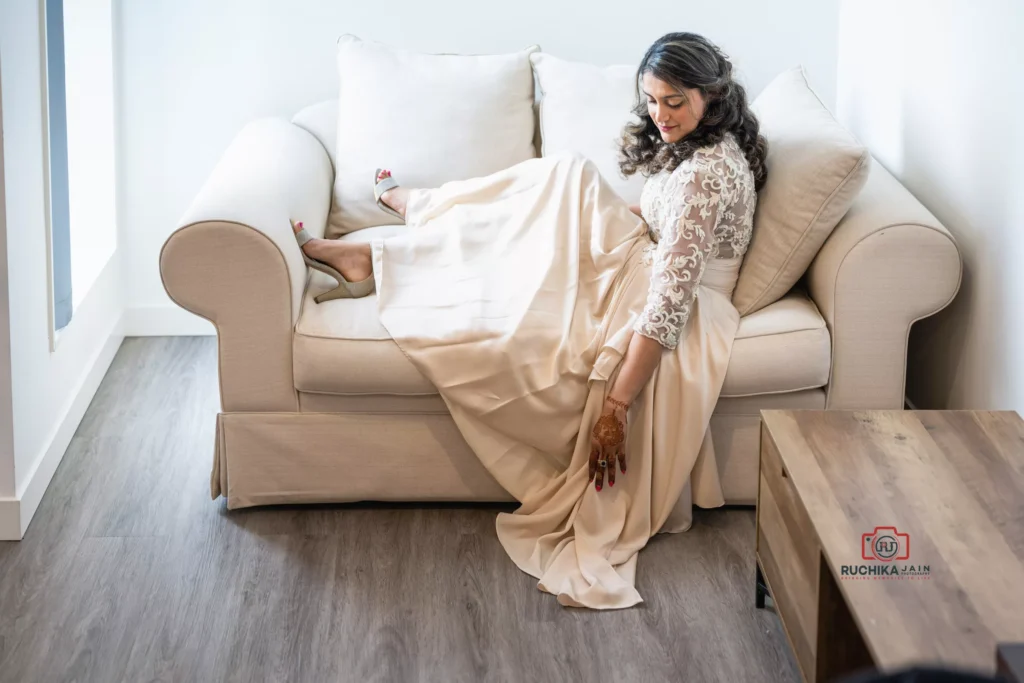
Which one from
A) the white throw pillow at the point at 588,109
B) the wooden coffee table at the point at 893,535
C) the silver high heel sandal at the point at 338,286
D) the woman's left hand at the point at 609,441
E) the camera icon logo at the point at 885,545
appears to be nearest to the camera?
the wooden coffee table at the point at 893,535

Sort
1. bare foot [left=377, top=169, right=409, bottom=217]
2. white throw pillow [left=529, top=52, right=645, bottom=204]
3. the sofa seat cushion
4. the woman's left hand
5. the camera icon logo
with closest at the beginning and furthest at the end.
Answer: the camera icon logo → the woman's left hand → the sofa seat cushion → bare foot [left=377, top=169, right=409, bottom=217] → white throw pillow [left=529, top=52, right=645, bottom=204]

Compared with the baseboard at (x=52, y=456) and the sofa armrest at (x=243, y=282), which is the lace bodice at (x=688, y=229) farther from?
the baseboard at (x=52, y=456)

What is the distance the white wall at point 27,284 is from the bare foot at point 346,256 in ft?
2.00

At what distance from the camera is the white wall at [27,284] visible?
2.44 metres

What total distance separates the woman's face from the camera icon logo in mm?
1072

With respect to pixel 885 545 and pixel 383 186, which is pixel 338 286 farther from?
pixel 885 545

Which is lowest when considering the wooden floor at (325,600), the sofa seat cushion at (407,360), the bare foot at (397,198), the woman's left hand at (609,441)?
the wooden floor at (325,600)

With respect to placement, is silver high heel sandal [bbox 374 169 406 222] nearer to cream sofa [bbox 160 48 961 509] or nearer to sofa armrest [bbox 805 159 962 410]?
cream sofa [bbox 160 48 961 509]

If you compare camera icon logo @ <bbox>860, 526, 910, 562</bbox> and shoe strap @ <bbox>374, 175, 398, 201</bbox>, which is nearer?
camera icon logo @ <bbox>860, 526, 910, 562</bbox>

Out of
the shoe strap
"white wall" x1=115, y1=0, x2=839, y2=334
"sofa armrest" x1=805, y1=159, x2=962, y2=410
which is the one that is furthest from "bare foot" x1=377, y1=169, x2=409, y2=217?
"sofa armrest" x1=805, y1=159, x2=962, y2=410

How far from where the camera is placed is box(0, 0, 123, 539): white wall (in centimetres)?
244

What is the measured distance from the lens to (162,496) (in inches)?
108

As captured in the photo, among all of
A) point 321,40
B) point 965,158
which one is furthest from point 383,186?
point 965,158

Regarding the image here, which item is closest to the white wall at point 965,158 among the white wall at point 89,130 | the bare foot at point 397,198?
the bare foot at point 397,198
